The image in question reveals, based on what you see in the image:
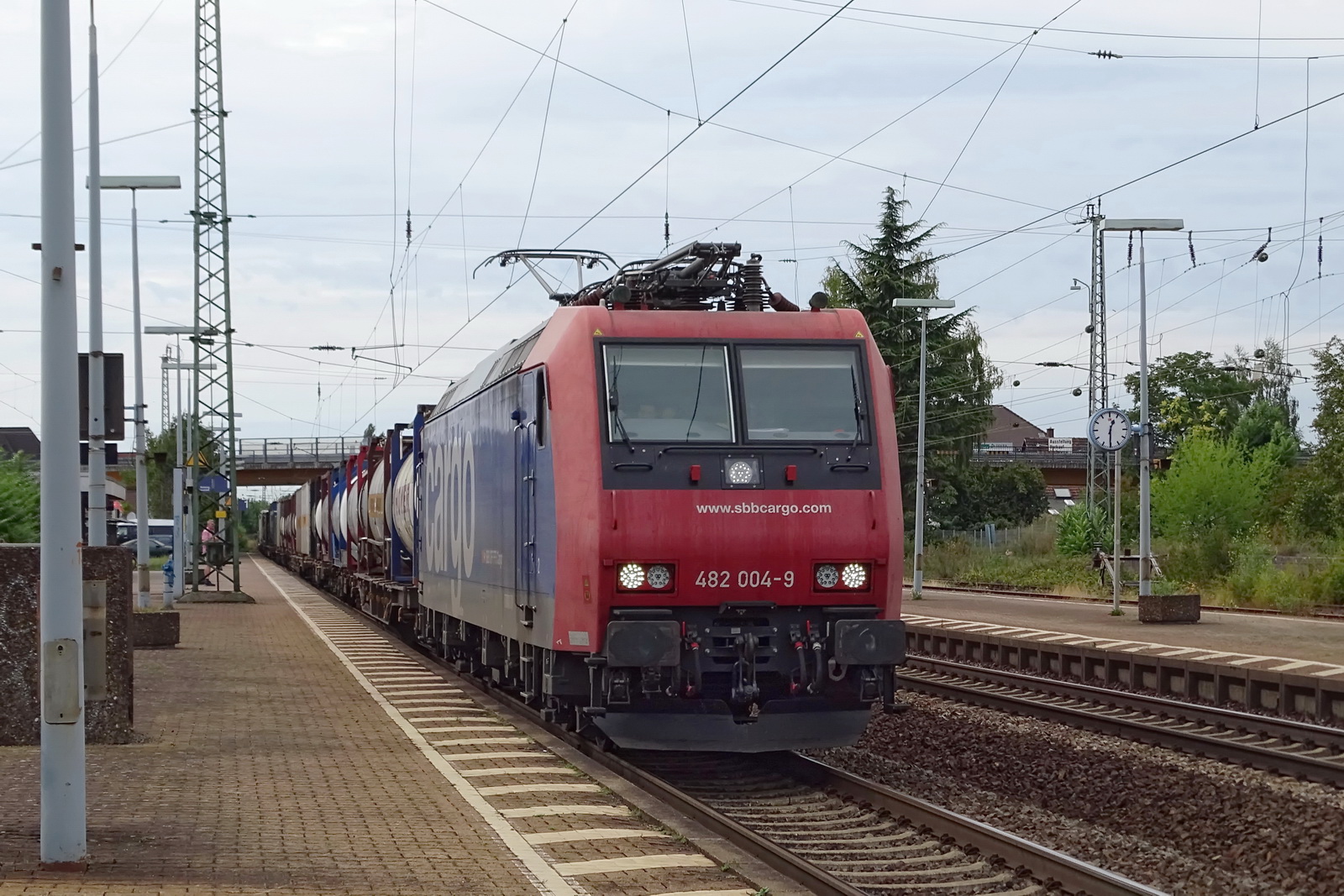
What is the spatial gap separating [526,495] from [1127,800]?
501cm

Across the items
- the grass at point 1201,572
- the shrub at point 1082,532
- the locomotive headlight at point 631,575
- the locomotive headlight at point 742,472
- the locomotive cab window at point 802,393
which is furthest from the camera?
the shrub at point 1082,532

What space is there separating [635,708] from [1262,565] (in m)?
24.5

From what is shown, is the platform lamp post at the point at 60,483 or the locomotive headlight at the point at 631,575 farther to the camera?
the locomotive headlight at the point at 631,575

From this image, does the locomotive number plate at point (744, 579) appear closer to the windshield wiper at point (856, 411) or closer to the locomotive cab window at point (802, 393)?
the locomotive cab window at point (802, 393)

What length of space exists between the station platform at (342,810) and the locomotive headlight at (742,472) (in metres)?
2.34

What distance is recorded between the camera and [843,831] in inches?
398

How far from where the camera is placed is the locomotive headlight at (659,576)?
443 inches

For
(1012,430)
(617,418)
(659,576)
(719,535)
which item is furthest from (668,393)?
(1012,430)

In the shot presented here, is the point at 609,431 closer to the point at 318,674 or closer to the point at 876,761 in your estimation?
the point at 876,761

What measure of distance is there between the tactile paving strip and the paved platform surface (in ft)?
28.7

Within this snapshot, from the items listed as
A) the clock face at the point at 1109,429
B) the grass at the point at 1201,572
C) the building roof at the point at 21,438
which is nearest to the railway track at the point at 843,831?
the clock face at the point at 1109,429

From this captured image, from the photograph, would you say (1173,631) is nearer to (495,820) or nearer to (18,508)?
(18,508)

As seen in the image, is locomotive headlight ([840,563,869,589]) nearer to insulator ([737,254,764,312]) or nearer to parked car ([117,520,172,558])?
insulator ([737,254,764,312])

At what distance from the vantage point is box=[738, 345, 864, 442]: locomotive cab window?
464 inches
